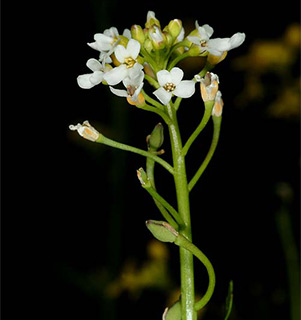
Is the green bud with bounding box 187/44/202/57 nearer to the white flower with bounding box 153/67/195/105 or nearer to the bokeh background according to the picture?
the white flower with bounding box 153/67/195/105

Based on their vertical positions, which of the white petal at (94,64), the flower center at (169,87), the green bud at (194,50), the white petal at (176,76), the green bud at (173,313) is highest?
the green bud at (194,50)

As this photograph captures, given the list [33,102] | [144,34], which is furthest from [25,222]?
[144,34]

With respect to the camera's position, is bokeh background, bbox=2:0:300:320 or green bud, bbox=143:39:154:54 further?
bokeh background, bbox=2:0:300:320

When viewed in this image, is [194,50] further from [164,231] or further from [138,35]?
[164,231]

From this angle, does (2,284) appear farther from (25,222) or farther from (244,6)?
(244,6)

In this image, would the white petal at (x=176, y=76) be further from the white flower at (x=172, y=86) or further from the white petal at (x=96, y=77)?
the white petal at (x=96, y=77)

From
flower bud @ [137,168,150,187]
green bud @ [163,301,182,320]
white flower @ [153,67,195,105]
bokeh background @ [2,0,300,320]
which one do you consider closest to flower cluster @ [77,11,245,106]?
white flower @ [153,67,195,105]

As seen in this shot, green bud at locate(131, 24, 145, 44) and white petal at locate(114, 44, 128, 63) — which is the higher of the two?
green bud at locate(131, 24, 145, 44)

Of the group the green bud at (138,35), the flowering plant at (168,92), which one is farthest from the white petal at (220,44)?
the green bud at (138,35)
